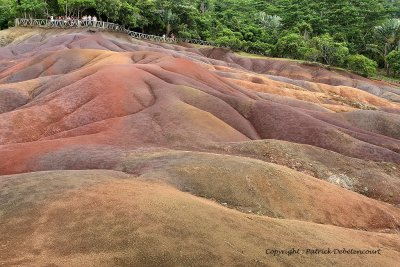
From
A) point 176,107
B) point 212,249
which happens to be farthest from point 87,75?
point 212,249

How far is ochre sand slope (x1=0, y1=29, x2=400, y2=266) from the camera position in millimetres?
12162

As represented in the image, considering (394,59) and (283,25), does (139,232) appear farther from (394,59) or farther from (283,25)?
(283,25)

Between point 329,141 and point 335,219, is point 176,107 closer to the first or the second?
point 329,141

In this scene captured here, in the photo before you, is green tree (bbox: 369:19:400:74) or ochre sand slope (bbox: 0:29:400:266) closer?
ochre sand slope (bbox: 0:29:400:266)

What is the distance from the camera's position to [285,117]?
37562mm

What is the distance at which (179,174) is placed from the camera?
63.4 feet

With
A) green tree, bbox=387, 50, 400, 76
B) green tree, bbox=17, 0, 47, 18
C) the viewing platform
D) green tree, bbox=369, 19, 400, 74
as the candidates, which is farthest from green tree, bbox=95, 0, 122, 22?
green tree, bbox=369, 19, 400, 74

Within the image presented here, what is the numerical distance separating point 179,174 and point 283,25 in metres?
111

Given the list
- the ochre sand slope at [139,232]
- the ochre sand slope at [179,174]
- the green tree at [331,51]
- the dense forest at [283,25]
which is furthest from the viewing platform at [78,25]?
the ochre sand slope at [139,232]

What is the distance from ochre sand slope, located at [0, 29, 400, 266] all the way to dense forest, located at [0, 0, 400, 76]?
150 ft

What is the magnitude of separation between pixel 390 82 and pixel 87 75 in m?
67.5

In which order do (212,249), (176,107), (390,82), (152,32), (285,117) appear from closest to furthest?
(212,249) → (176,107) → (285,117) → (390,82) → (152,32)

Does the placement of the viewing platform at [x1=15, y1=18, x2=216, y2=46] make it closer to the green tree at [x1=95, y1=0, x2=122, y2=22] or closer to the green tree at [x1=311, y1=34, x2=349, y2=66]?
the green tree at [x1=95, y1=0, x2=122, y2=22]

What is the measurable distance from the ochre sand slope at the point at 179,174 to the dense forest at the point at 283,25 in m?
45.8
